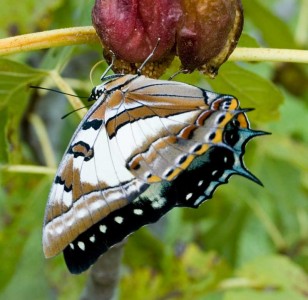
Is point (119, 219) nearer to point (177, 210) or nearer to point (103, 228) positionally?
point (103, 228)

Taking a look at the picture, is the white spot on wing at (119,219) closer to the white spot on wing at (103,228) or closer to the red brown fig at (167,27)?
the white spot on wing at (103,228)

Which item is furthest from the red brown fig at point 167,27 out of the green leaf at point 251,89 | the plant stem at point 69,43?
the green leaf at point 251,89

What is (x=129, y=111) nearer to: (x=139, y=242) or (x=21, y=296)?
(x=139, y=242)

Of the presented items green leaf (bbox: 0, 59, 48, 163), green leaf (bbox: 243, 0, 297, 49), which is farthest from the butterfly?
green leaf (bbox: 243, 0, 297, 49)


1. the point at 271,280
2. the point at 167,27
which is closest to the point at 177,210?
the point at 271,280

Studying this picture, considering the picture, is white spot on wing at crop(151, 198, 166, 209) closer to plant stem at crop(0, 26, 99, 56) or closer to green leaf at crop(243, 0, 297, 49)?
plant stem at crop(0, 26, 99, 56)
